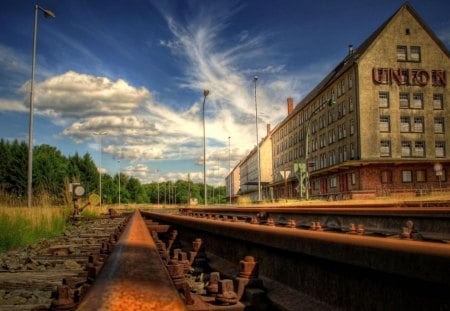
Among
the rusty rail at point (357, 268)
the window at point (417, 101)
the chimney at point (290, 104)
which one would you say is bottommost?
the rusty rail at point (357, 268)

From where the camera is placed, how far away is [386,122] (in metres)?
48.4

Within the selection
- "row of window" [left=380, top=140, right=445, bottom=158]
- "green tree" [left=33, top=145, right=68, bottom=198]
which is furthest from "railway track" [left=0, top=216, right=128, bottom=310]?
"row of window" [left=380, top=140, right=445, bottom=158]

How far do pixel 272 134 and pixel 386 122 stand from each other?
50.3 meters

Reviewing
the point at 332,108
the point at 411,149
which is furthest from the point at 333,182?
the point at 411,149

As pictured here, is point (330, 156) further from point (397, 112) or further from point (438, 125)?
point (438, 125)

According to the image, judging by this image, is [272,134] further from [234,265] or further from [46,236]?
[234,265]

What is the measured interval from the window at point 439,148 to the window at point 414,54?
9.22 metres

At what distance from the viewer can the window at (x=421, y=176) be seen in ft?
155

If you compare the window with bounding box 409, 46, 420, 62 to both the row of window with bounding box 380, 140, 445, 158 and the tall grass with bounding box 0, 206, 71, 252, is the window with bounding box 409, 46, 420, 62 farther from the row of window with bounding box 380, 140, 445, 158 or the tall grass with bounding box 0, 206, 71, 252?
the tall grass with bounding box 0, 206, 71, 252

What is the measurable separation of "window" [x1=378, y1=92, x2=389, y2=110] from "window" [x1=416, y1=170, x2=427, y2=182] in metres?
7.60

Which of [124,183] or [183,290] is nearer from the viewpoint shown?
[183,290]

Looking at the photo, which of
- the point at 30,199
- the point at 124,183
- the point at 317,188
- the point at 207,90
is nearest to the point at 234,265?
the point at 30,199

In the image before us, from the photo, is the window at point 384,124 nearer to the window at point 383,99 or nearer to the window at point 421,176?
the window at point 383,99

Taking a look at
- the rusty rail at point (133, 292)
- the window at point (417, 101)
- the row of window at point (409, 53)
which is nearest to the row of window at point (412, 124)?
the window at point (417, 101)
